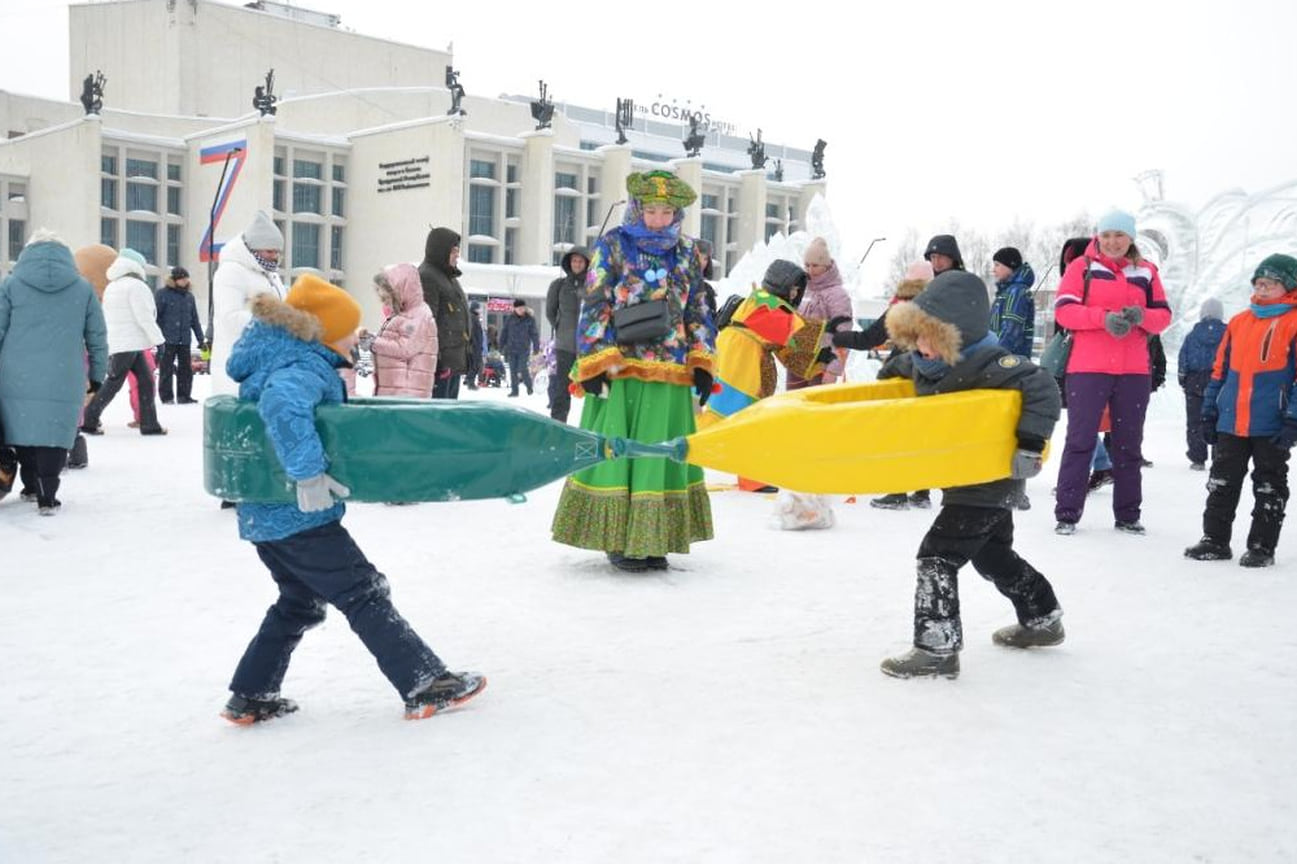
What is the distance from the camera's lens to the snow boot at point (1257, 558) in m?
6.67

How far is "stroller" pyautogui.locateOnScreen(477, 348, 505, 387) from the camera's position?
25.3 m

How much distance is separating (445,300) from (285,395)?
18.3 feet

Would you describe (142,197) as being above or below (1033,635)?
above

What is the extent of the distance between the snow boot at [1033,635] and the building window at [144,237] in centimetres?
4820

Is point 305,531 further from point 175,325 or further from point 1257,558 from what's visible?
point 175,325

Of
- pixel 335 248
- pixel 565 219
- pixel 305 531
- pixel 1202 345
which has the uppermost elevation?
pixel 565 219

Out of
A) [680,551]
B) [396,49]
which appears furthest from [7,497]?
[396,49]

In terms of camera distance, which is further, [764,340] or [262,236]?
[764,340]

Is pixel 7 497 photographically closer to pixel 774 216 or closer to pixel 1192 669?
pixel 1192 669

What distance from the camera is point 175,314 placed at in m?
14.6

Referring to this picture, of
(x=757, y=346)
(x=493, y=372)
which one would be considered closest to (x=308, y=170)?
(x=493, y=372)

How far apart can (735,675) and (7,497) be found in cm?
623

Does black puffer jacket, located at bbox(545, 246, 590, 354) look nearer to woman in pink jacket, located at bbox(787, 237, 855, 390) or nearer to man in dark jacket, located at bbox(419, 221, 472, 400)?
man in dark jacket, located at bbox(419, 221, 472, 400)

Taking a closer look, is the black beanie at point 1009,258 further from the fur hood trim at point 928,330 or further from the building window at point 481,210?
the building window at point 481,210
